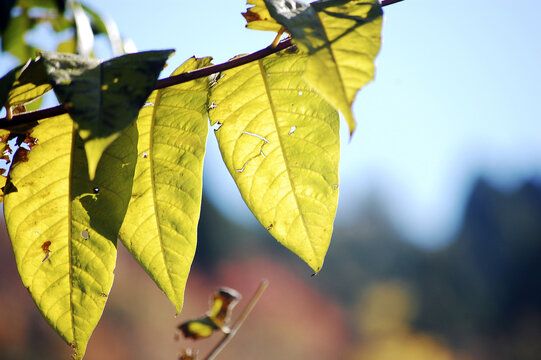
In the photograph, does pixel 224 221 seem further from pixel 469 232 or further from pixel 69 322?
pixel 69 322

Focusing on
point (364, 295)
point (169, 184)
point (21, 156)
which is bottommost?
point (364, 295)

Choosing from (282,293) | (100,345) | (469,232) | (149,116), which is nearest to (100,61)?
(149,116)

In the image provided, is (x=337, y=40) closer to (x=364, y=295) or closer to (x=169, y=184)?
(x=169, y=184)

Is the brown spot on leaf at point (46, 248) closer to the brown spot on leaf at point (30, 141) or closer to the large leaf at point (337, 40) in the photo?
the brown spot on leaf at point (30, 141)

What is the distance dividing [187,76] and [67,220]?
0.82ft

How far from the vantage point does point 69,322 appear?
23.6 inches

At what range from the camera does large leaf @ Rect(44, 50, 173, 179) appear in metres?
0.37

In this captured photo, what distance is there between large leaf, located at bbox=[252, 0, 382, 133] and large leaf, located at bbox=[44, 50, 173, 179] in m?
0.13

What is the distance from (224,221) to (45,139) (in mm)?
25839

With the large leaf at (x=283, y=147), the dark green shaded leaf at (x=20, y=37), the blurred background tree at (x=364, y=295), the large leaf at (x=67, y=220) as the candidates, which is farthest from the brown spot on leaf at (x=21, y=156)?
the blurred background tree at (x=364, y=295)

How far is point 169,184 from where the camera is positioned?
0.65 m

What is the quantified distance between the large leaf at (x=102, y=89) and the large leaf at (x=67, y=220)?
16 centimetres

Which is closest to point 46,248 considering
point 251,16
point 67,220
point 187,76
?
point 67,220

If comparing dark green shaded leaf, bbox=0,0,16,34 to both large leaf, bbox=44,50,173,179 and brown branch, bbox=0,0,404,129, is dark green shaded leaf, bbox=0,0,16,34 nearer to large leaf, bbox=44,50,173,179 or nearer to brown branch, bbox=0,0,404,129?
brown branch, bbox=0,0,404,129
